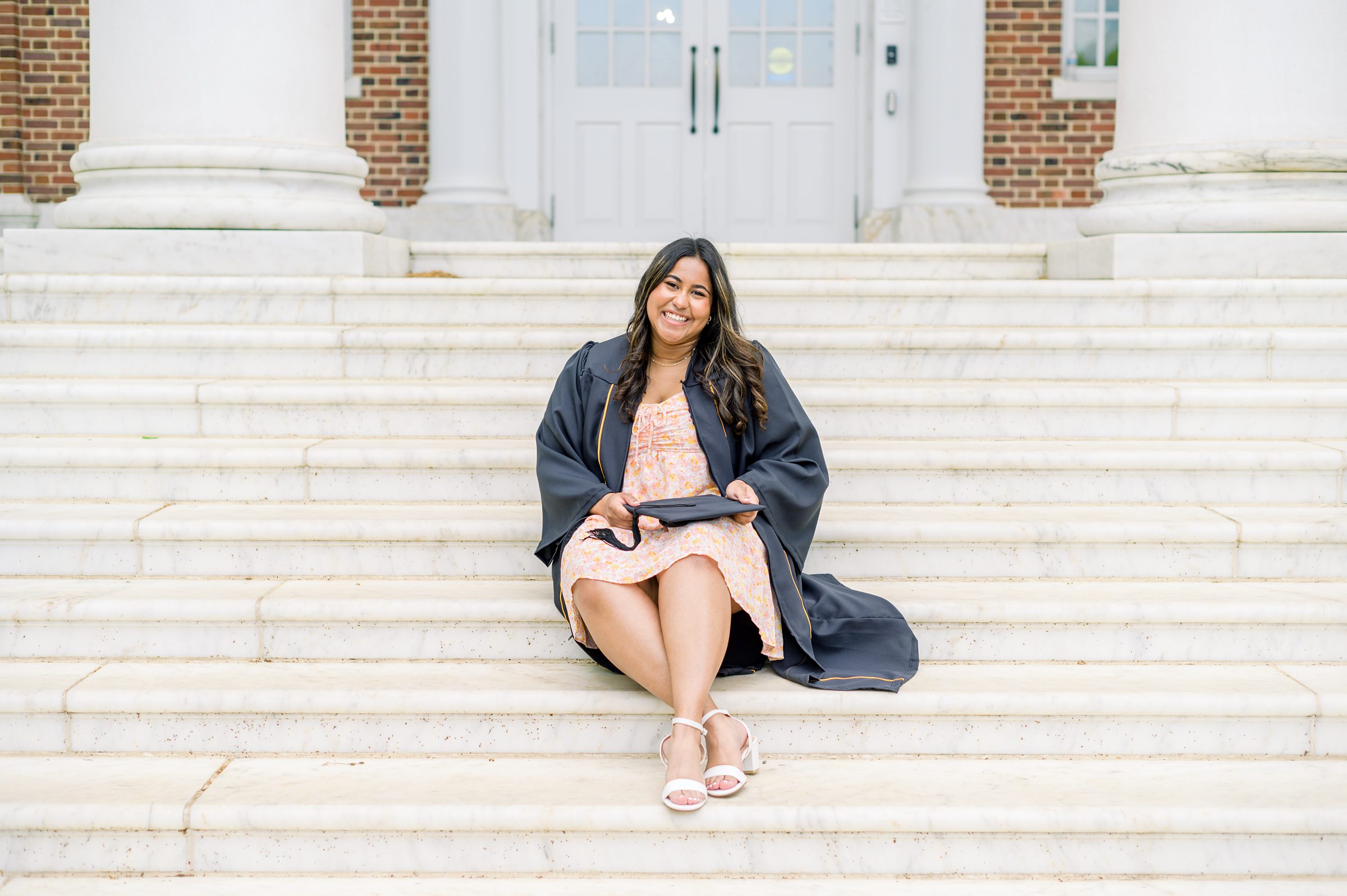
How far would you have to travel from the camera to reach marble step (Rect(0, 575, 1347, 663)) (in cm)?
336

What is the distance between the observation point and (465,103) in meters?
7.71

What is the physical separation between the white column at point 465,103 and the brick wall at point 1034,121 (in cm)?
332

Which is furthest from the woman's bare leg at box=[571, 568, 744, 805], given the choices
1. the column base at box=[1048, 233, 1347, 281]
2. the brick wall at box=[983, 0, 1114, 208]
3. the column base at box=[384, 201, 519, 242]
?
the brick wall at box=[983, 0, 1114, 208]

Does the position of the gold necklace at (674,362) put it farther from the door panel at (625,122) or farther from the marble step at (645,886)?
the door panel at (625,122)

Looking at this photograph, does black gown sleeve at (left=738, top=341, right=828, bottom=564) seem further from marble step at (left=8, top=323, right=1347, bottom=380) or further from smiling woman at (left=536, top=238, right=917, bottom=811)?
marble step at (left=8, top=323, right=1347, bottom=380)

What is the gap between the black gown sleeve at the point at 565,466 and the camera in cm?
318

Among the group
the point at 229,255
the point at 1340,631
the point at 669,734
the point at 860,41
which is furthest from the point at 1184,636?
the point at 860,41

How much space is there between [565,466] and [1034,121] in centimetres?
609

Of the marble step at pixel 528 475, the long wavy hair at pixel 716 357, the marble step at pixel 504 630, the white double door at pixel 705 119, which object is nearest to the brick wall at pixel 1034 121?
the white double door at pixel 705 119

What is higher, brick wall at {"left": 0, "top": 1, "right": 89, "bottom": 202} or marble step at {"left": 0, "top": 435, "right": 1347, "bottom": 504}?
brick wall at {"left": 0, "top": 1, "right": 89, "bottom": 202}

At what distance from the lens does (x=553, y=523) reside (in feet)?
10.6

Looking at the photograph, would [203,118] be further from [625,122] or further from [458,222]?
[625,122]

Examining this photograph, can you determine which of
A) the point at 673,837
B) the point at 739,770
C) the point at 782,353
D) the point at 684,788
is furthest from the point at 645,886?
the point at 782,353

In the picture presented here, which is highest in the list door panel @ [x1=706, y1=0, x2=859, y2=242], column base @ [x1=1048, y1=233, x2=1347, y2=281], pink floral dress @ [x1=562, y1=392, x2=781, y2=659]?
door panel @ [x1=706, y1=0, x2=859, y2=242]
